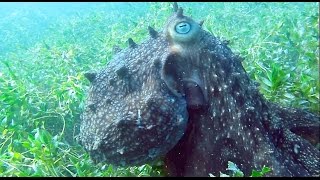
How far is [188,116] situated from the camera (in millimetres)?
2818

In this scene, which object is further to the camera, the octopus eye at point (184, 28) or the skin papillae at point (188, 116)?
the octopus eye at point (184, 28)

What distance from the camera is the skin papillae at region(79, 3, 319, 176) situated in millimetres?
2650

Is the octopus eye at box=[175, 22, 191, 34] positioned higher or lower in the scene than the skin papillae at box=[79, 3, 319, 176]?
higher

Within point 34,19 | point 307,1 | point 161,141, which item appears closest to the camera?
point 161,141

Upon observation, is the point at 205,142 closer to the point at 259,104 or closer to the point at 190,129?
the point at 190,129

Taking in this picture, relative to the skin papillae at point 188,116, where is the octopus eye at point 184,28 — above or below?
above

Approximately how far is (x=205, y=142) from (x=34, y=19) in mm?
25296

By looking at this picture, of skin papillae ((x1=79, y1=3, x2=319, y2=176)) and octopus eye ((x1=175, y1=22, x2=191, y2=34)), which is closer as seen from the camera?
skin papillae ((x1=79, y1=3, x2=319, y2=176))

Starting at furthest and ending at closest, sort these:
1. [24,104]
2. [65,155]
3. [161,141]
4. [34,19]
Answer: [34,19]
[24,104]
[65,155]
[161,141]

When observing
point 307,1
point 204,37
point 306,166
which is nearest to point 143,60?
point 204,37

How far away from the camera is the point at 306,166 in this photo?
8.98ft

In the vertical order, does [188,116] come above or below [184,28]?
below

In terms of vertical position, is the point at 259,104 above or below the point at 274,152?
above

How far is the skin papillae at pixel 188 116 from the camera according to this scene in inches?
104
